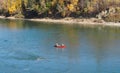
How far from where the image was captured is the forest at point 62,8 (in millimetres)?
109750

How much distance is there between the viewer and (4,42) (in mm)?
70125

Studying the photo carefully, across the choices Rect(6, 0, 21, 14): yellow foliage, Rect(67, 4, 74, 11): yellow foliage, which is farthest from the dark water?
Rect(6, 0, 21, 14): yellow foliage

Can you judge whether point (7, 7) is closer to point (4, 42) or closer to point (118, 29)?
point (118, 29)

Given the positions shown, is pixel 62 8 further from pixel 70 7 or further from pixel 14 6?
pixel 14 6

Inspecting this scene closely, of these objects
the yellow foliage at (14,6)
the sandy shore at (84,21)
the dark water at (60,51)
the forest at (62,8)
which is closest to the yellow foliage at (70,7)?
the forest at (62,8)

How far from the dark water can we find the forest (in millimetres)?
21746

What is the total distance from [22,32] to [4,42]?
16.6 meters

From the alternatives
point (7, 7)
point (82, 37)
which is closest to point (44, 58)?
point (82, 37)

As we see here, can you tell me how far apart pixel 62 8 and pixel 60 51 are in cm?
5570

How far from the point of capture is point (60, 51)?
202 ft

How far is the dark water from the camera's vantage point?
165ft

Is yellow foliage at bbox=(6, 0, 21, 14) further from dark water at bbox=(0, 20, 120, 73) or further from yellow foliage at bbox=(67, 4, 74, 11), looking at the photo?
dark water at bbox=(0, 20, 120, 73)

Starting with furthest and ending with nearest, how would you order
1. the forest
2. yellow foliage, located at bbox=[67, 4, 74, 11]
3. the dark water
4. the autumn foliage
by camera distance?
yellow foliage, located at bbox=[67, 4, 74, 11] < the autumn foliage < the forest < the dark water

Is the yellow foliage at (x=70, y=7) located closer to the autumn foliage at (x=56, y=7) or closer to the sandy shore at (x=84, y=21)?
the autumn foliage at (x=56, y=7)
